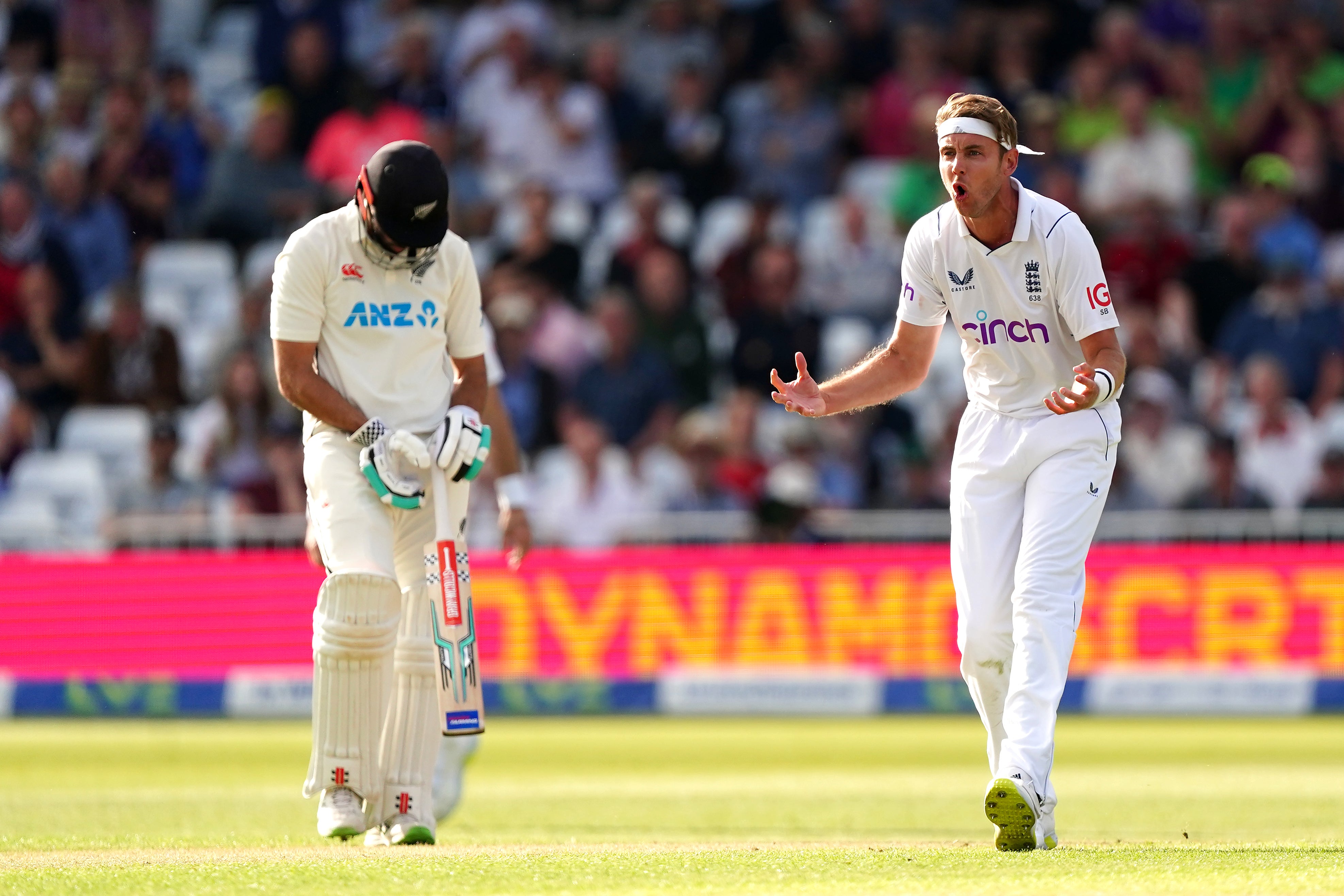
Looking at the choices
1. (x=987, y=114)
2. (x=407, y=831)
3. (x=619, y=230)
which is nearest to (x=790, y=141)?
(x=619, y=230)

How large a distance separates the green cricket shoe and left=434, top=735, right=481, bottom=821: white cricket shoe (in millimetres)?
2498

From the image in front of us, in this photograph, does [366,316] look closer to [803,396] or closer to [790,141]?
[803,396]

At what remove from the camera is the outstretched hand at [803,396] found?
689 cm

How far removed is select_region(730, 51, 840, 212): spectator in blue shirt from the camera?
18734 millimetres

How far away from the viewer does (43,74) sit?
65.5 ft

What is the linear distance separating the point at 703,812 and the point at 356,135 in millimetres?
11165

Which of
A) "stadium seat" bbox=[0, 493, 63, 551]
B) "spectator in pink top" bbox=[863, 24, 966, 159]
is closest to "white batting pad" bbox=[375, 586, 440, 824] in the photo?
"stadium seat" bbox=[0, 493, 63, 551]

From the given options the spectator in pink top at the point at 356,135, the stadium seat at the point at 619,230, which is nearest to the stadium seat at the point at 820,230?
the stadium seat at the point at 619,230

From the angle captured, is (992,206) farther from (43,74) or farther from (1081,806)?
(43,74)

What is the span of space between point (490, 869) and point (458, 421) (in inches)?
72.6

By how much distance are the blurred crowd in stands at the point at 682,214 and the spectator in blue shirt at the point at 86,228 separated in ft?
0.10

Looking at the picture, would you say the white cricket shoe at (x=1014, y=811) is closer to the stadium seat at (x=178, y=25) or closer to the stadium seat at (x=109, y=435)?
the stadium seat at (x=109, y=435)

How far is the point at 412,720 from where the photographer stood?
284 inches

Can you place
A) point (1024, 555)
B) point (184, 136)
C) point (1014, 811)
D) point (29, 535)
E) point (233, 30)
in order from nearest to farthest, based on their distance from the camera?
1. point (1014, 811)
2. point (1024, 555)
3. point (29, 535)
4. point (184, 136)
5. point (233, 30)
